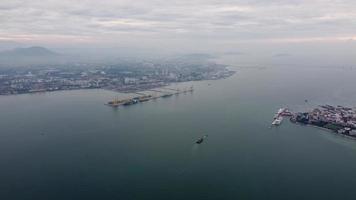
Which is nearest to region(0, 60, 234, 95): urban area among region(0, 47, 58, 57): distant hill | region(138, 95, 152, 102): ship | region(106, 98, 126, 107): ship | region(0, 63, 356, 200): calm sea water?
region(138, 95, 152, 102): ship

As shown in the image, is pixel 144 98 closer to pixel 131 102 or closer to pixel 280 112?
pixel 131 102

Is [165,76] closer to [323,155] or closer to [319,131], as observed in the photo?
[319,131]

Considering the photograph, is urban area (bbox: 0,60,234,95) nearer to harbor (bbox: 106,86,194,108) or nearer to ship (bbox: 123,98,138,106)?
harbor (bbox: 106,86,194,108)

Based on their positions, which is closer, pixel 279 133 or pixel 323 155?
pixel 323 155

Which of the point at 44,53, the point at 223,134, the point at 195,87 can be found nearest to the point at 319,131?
the point at 223,134

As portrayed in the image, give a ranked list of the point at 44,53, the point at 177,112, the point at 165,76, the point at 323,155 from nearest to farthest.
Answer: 1. the point at 323,155
2. the point at 177,112
3. the point at 165,76
4. the point at 44,53

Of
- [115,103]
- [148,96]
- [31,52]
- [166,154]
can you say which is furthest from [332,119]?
[31,52]

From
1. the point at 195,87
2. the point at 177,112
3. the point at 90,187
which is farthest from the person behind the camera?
the point at 195,87
